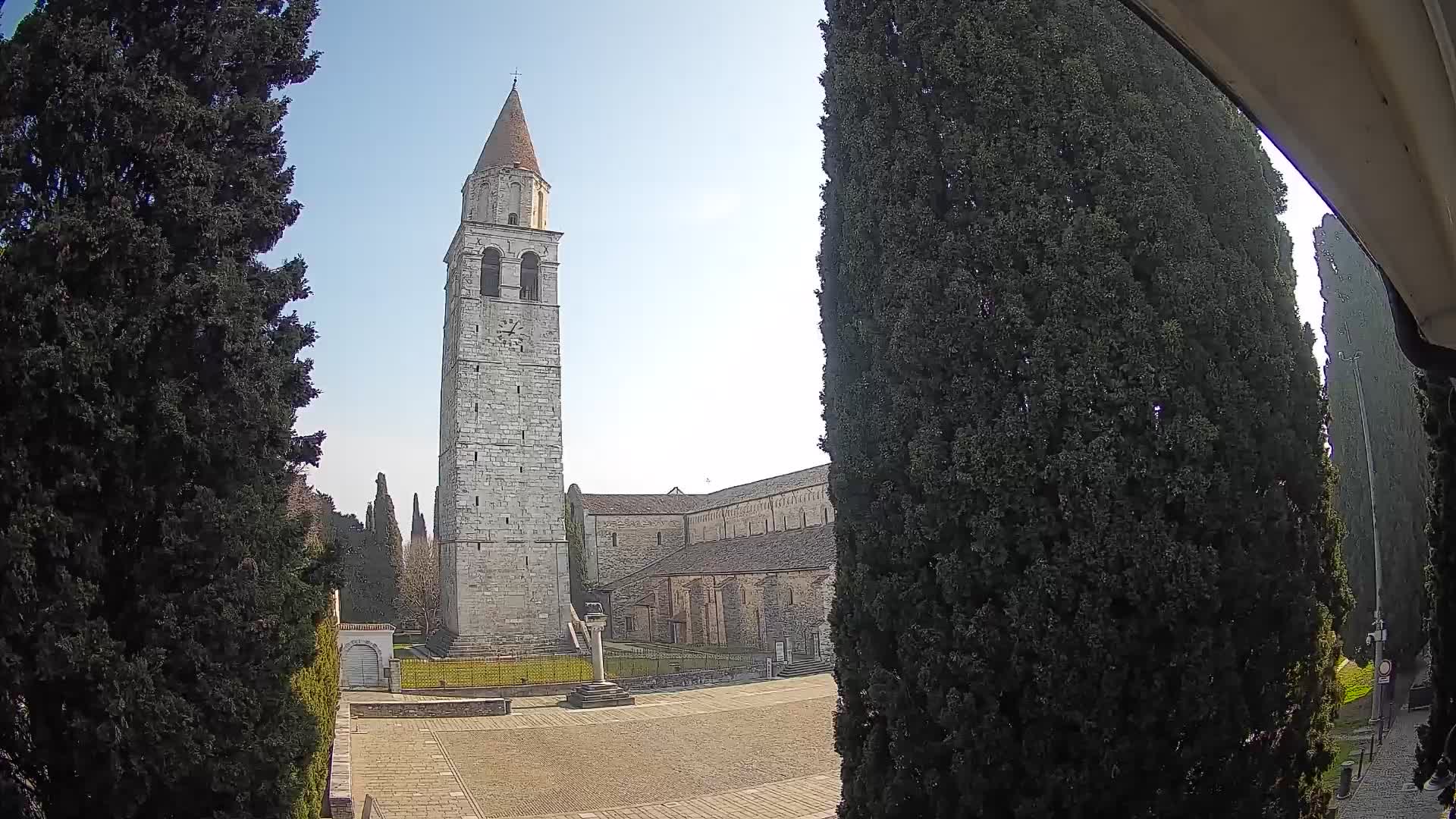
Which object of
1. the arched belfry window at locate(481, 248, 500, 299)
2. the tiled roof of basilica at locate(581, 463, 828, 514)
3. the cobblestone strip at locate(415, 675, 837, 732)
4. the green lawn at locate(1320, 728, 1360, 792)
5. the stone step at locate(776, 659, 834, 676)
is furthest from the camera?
the tiled roof of basilica at locate(581, 463, 828, 514)

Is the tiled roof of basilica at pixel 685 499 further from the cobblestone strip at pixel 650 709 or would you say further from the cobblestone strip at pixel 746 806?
the cobblestone strip at pixel 746 806

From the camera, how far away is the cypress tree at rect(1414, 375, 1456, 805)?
6.54 metres

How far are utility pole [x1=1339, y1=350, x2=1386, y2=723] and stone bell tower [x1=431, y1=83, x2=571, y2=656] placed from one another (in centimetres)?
2547

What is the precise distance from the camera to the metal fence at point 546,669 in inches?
1019

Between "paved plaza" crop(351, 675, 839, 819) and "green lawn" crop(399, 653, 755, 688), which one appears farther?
"green lawn" crop(399, 653, 755, 688)

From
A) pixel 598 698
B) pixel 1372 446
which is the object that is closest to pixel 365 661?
pixel 598 698

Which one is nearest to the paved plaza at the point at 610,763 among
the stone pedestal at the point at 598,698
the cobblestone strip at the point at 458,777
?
the cobblestone strip at the point at 458,777

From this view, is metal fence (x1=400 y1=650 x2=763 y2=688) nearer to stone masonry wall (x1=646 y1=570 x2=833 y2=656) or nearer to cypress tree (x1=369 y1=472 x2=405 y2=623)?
stone masonry wall (x1=646 y1=570 x2=833 y2=656)

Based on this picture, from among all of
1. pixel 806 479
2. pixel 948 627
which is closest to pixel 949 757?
pixel 948 627

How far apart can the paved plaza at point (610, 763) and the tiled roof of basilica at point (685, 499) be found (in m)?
20.0

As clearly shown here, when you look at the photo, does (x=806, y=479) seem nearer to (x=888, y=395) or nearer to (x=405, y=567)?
(x=405, y=567)

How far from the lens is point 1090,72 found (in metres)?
5.57

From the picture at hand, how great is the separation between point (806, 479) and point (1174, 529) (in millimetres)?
35101

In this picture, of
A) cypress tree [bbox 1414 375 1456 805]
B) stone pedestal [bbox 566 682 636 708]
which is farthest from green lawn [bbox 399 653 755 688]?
cypress tree [bbox 1414 375 1456 805]
